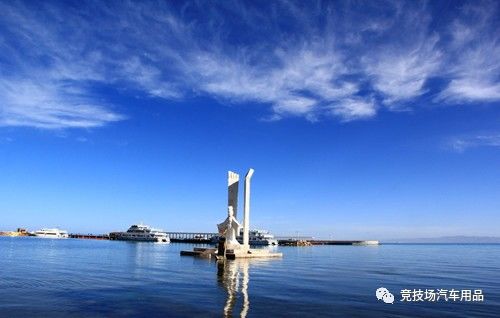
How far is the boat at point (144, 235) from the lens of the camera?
165m

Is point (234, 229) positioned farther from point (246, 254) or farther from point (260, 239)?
point (260, 239)

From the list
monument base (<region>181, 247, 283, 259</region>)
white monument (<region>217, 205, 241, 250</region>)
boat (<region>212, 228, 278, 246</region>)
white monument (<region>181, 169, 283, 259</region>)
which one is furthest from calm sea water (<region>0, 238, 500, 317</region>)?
boat (<region>212, 228, 278, 246</region>)

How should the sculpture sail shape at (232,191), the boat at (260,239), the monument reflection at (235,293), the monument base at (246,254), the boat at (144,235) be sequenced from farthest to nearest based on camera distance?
the boat at (144,235) → the boat at (260,239) → the sculpture sail shape at (232,191) → the monument base at (246,254) → the monument reflection at (235,293)

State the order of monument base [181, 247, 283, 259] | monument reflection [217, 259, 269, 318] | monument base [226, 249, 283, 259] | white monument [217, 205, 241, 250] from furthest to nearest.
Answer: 1. white monument [217, 205, 241, 250]
2. monument base [181, 247, 283, 259]
3. monument base [226, 249, 283, 259]
4. monument reflection [217, 259, 269, 318]

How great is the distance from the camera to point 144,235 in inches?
6649

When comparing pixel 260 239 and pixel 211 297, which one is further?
pixel 260 239

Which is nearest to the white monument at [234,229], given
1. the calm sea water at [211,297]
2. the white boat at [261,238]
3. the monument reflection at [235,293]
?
the monument reflection at [235,293]

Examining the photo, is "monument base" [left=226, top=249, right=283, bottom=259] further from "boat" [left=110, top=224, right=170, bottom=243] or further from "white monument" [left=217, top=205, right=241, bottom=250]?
"boat" [left=110, top=224, right=170, bottom=243]

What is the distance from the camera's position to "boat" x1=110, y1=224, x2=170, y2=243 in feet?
543

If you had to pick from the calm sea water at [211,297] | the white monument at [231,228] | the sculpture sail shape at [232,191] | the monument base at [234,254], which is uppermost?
the sculpture sail shape at [232,191]

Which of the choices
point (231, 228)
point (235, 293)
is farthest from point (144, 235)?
point (235, 293)

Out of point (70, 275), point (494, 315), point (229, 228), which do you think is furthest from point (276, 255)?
point (494, 315)

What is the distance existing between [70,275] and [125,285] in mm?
8287

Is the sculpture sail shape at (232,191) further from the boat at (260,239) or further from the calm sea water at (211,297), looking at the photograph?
the boat at (260,239)
